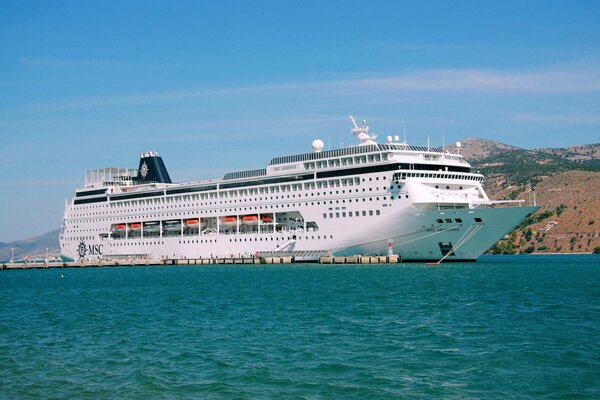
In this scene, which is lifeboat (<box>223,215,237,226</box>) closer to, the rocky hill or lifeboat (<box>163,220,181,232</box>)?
lifeboat (<box>163,220,181,232</box>)

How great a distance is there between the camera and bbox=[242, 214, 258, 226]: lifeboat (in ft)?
225

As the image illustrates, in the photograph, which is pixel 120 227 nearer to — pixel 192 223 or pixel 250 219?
pixel 192 223

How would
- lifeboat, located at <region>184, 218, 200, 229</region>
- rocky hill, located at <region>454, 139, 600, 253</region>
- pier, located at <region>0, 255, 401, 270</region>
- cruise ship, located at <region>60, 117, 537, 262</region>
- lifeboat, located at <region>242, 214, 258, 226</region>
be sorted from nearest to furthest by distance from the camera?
cruise ship, located at <region>60, 117, 537, 262</region> < pier, located at <region>0, 255, 401, 270</region> < lifeboat, located at <region>242, 214, 258, 226</region> < lifeboat, located at <region>184, 218, 200, 229</region> < rocky hill, located at <region>454, 139, 600, 253</region>

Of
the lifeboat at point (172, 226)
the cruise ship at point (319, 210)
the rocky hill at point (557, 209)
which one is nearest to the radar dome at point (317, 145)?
the cruise ship at point (319, 210)

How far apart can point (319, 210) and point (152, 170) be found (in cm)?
3343

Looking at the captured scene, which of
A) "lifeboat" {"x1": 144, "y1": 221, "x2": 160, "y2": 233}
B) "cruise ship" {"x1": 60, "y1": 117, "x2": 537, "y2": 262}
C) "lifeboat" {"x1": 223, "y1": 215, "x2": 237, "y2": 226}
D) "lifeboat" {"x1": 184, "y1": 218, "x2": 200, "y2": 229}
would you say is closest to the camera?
"cruise ship" {"x1": 60, "y1": 117, "x2": 537, "y2": 262}

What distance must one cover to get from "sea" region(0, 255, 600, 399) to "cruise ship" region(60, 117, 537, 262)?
14.1m

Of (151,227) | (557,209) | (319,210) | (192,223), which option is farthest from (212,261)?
(557,209)

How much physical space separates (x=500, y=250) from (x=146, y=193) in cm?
7166

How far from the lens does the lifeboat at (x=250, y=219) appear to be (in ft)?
225

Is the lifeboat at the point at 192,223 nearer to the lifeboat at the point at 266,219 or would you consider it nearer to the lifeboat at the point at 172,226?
the lifeboat at the point at 172,226

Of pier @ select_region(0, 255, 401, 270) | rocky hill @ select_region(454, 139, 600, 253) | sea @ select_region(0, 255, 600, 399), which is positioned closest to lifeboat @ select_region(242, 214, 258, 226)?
pier @ select_region(0, 255, 401, 270)

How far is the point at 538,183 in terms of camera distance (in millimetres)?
158875

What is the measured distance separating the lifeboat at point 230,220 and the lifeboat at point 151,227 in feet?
38.9
